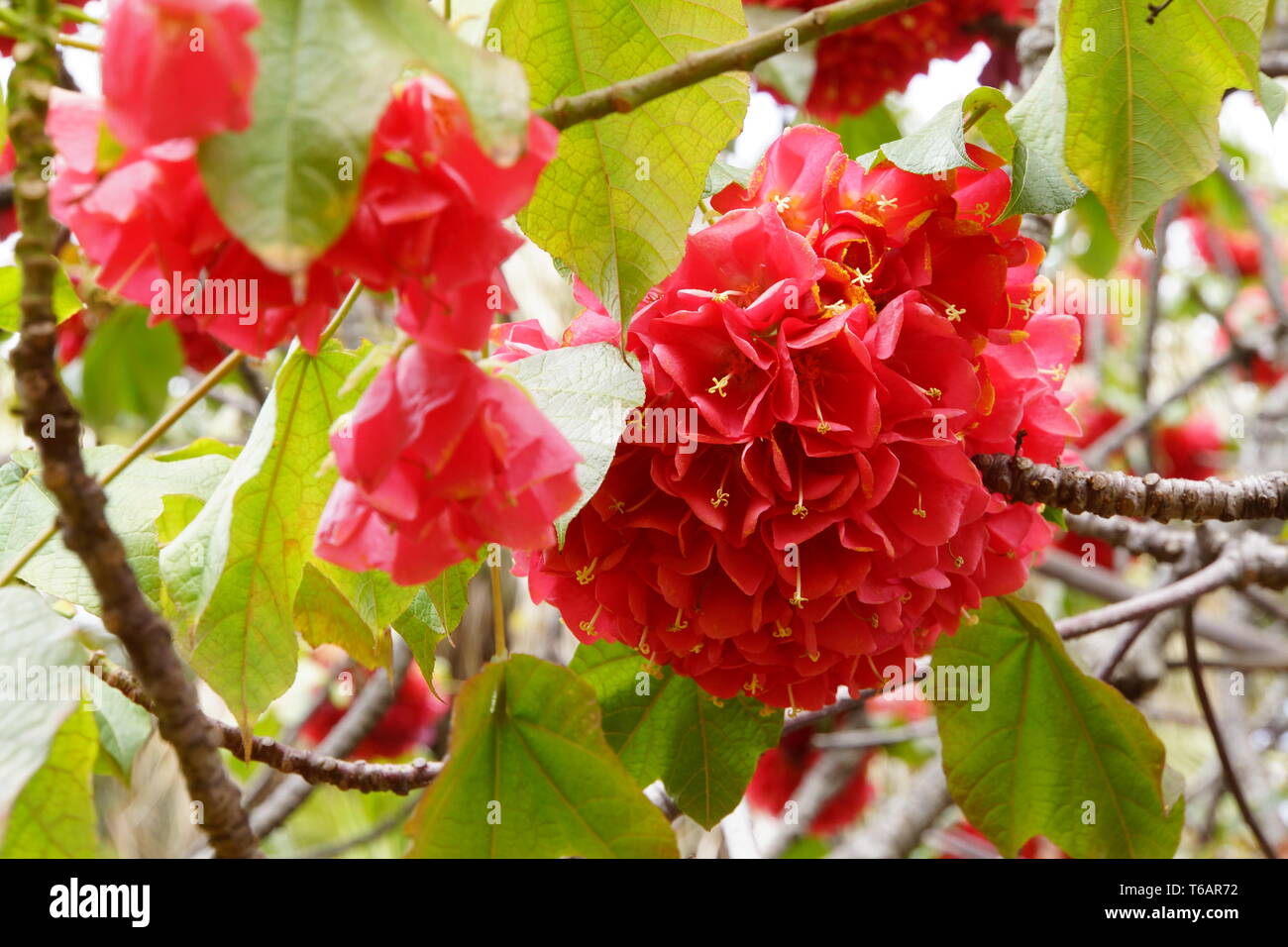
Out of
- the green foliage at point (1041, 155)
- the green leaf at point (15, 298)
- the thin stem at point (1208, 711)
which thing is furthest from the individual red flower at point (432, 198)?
the thin stem at point (1208, 711)

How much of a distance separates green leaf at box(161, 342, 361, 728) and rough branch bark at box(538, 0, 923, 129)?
306 millimetres

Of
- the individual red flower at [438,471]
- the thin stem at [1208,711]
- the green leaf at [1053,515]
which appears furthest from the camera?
the thin stem at [1208,711]

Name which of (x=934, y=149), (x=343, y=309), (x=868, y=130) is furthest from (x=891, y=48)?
(x=343, y=309)

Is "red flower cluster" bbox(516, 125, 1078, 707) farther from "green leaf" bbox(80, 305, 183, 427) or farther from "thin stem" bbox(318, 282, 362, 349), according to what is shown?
"green leaf" bbox(80, 305, 183, 427)

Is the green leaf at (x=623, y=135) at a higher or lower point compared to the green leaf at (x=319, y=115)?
higher

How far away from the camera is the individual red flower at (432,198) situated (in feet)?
1.68

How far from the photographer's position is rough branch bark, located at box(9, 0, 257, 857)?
505 mm

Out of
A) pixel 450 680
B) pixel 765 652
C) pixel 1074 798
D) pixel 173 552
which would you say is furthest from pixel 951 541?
pixel 450 680

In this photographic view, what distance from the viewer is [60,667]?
63 centimetres

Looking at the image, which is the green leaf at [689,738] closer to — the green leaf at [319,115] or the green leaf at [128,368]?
the green leaf at [319,115]

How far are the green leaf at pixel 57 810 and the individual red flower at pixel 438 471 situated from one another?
0.68 feet
